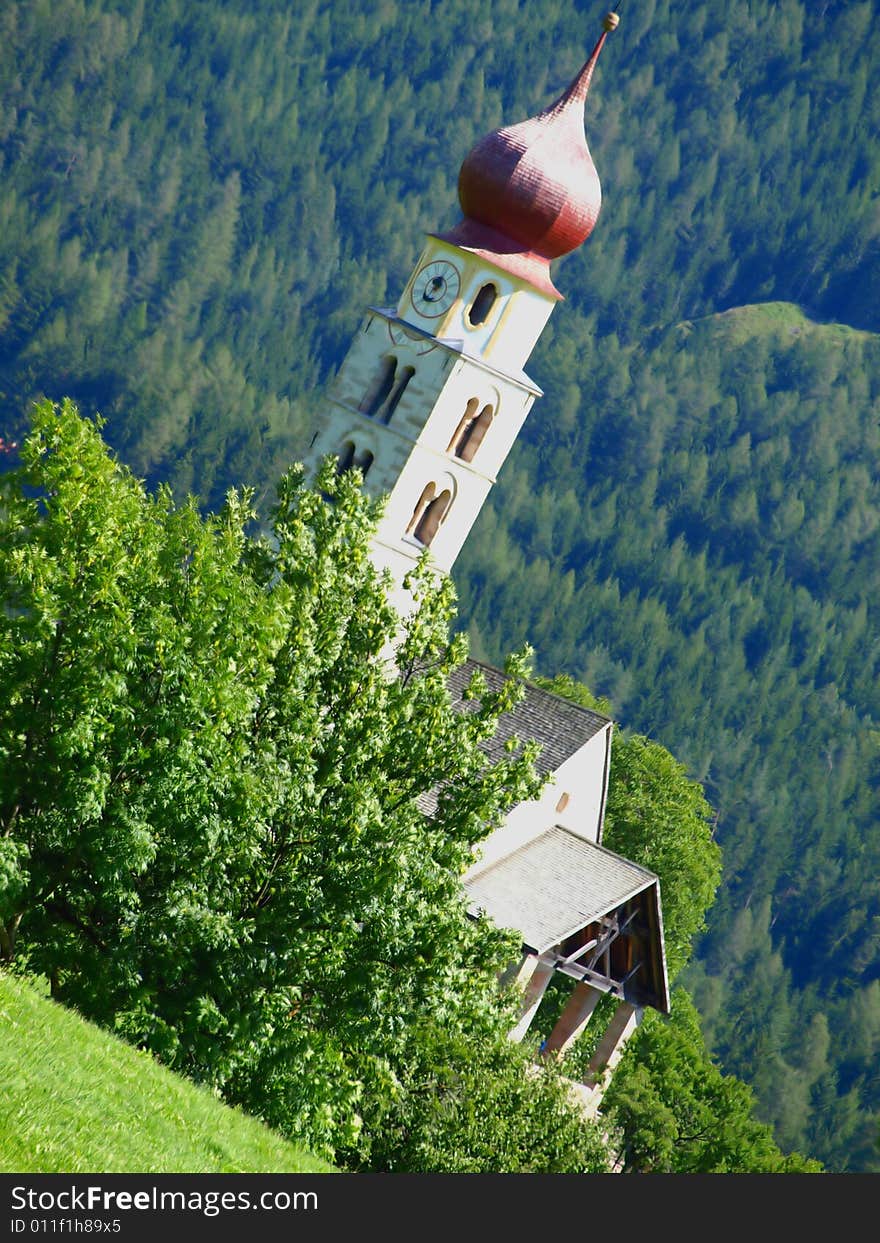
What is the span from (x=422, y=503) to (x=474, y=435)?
220 cm

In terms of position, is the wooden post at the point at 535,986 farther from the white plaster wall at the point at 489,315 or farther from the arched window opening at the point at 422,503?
the white plaster wall at the point at 489,315

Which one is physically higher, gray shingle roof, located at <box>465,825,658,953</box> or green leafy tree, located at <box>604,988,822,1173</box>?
gray shingle roof, located at <box>465,825,658,953</box>

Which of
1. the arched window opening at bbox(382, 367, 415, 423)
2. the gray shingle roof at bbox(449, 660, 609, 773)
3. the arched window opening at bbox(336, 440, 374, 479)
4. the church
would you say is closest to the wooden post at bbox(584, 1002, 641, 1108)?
the church

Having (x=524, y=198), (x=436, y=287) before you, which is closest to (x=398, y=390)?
(x=436, y=287)

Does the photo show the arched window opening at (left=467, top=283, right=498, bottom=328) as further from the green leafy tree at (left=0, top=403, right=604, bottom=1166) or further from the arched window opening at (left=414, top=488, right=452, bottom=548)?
the green leafy tree at (left=0, top=403, right=604, bottom=1166)

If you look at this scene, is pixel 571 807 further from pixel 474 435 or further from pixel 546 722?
pixel 474 435

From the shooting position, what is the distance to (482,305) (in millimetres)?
43719

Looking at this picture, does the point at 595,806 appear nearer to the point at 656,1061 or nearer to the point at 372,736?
the point at 656,1061

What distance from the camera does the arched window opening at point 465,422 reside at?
44156mm

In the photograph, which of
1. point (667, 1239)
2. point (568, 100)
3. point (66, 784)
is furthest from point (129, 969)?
point (568, 100)

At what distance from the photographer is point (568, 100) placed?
153ft

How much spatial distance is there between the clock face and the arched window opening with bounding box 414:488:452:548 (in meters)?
4.21

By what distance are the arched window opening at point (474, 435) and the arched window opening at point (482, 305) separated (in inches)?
86.5

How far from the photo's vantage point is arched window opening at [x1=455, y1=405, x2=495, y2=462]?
4462cm
